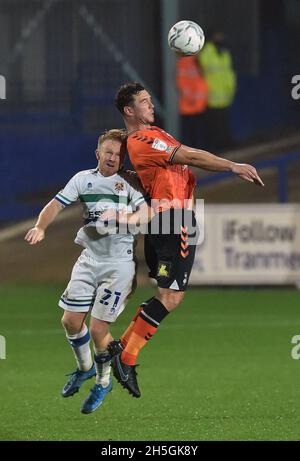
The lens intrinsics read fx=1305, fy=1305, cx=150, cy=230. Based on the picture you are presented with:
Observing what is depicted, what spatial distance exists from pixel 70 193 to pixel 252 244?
Result: 7576 mm

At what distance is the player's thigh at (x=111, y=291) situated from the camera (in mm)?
8523

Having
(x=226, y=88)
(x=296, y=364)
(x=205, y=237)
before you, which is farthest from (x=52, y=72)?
(x=296, y=364)

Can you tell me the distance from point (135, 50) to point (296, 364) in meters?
9.02

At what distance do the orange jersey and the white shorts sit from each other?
1.72 ft

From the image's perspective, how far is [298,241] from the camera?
1576 centimetres

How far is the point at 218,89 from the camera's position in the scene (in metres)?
20.1

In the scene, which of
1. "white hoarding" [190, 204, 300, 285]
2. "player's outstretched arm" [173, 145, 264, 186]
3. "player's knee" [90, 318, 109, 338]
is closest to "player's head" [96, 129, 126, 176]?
"player's outstretched arm" [173, 145, 264, 186]

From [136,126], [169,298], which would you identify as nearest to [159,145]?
[136,126]

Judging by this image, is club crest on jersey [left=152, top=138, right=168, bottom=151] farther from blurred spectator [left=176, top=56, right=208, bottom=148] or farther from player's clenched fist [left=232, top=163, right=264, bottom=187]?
blurred spectator [left=176, top=56, right=208, bottom=148]

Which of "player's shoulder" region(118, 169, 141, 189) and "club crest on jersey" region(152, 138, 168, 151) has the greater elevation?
"club crest on jersey" region(152, 138, 168, 151)

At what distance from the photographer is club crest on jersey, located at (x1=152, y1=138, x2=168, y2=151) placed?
8.35m

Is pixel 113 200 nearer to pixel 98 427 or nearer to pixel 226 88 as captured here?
pixel 98 427

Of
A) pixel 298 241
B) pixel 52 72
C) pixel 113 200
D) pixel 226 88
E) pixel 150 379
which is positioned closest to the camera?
pixel 113 200

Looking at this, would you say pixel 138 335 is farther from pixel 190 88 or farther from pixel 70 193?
pixel 190 88
